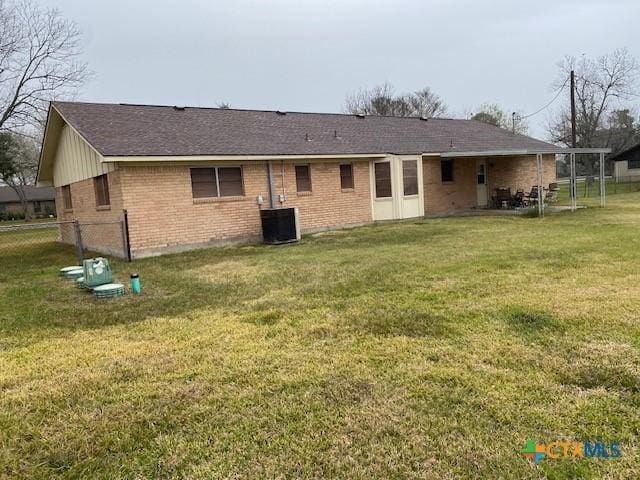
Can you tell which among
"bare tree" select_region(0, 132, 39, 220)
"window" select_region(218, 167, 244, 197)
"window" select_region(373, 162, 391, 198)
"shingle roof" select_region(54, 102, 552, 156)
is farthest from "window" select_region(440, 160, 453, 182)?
"bare tree" select_region(0, 132, 39, 220)

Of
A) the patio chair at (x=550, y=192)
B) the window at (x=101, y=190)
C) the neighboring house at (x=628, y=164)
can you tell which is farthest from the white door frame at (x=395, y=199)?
the neighboring house at (x=628, y=164)

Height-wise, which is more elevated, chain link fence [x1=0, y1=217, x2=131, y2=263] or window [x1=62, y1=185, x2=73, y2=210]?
window [x1=62, y1=185, x2=73, y2=210]

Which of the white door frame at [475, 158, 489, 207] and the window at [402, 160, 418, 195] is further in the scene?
the white door frame at [475, 158, 489, 207]

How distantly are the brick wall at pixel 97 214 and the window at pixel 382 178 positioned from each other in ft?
28.0

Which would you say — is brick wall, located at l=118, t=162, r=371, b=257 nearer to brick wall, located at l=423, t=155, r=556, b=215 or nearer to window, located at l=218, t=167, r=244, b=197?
window, located at l=218, t=167, r=244, b=197

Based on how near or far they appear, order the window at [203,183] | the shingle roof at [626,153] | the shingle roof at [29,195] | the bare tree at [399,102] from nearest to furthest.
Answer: the window at [203,183], the shingle roof at [626,153], the bare tree at [399,102], the shingle roof at [29,195]

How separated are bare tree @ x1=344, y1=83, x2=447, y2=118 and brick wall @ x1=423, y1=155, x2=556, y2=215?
23434 mm

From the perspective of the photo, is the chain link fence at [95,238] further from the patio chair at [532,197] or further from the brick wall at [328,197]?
the patio chair at [532,197]

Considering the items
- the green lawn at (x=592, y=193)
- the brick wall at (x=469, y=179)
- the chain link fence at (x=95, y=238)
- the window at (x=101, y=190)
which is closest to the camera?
the chain link fence at (x=95, y=238)

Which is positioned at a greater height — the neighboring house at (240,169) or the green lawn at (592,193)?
the neighboring house at (240,169)

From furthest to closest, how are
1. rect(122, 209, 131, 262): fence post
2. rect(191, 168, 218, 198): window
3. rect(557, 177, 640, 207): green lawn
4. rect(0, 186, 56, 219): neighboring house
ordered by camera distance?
rect(0, 186, 56, 219): neighboring house, rect(557, 177, 640, 207): green lawn, rect(191, 168, 218, 198): window, rect(122, 209, 131, 262): fence post

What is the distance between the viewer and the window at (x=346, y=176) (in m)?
15.5

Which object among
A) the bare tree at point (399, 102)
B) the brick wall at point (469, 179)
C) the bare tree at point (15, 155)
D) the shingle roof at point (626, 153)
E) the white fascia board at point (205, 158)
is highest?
the bare tree at point (399, 102)

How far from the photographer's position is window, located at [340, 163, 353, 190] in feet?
51.0
